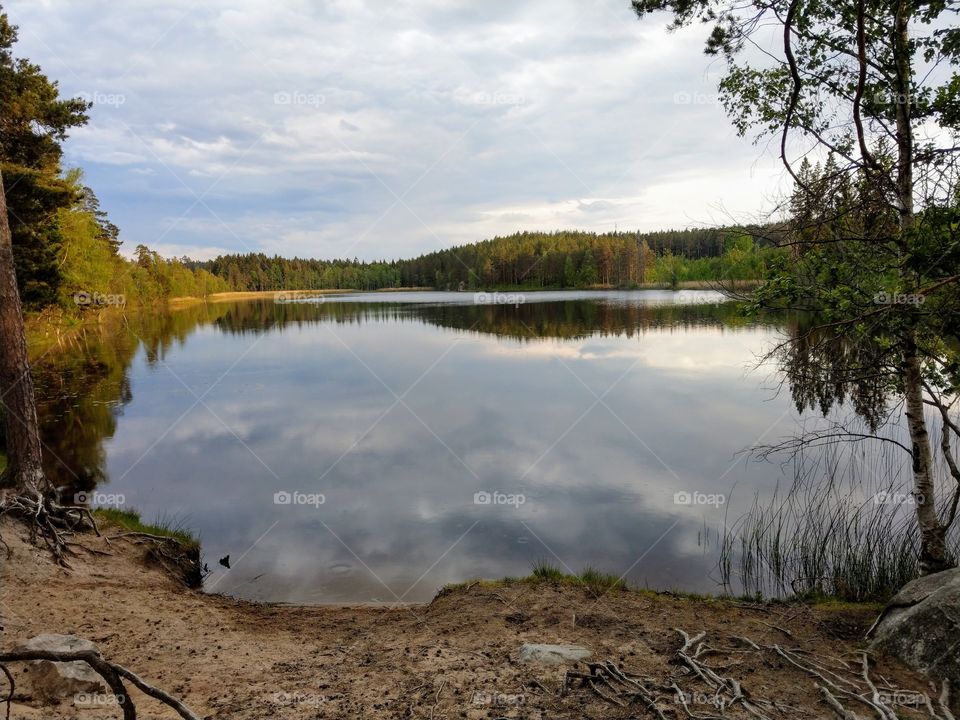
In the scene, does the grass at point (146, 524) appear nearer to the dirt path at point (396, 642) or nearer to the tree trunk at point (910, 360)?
the dirt path at point (396, 642)

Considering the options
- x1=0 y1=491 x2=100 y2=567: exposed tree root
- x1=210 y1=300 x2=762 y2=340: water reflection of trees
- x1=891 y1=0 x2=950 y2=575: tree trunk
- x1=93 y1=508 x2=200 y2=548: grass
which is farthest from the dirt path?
x1=210 y1=300 x2=762 y2=340: water reflection of trees

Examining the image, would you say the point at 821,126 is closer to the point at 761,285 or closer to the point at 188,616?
the point at 761,285

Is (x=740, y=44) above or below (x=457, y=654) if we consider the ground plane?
above

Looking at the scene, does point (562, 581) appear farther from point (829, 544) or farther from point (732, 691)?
point (829, 544)

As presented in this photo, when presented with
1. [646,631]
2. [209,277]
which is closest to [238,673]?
[646,631]

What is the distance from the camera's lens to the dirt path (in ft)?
15.4

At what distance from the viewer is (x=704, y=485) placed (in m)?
13.0

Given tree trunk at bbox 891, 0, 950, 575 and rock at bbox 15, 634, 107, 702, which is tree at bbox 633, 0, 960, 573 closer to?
tree trunk at bbox 891, 0, 950, 575

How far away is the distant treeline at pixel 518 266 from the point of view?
12838 cm

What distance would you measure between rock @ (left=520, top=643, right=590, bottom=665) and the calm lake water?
3484 mm

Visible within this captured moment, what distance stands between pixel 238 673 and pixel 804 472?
12661 millimetres

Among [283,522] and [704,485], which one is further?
[704,485]

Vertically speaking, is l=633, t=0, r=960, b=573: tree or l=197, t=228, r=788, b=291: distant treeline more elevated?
l=197, t=228, r=788, b=291: distant treeline

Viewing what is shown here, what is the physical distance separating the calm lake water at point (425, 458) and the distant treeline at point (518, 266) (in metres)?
83.5
